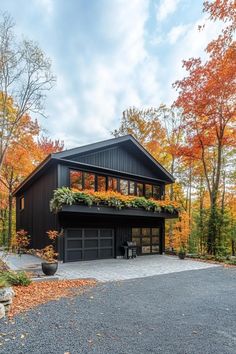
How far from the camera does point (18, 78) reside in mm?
12523

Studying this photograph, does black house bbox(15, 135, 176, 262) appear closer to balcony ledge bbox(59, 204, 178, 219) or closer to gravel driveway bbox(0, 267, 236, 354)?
balcony ledge bbox(59, 204, 178, 219)

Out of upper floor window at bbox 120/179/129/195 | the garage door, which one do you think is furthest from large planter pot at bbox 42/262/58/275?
upper floor window at bbox 120/179/129/195

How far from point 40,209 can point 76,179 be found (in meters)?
3.22

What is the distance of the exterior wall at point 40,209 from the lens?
10953mm

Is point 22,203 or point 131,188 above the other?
point 131,188

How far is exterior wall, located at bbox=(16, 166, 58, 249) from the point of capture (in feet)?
35.9

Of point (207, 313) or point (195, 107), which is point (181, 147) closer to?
point (195, 107)

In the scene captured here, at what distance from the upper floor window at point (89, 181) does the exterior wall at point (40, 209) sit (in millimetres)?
1367

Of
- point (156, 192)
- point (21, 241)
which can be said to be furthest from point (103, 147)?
point (21, 241)

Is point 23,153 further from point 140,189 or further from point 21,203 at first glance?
point 140,189

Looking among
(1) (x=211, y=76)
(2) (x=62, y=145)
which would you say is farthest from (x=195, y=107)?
(2) (x=62, y=145)

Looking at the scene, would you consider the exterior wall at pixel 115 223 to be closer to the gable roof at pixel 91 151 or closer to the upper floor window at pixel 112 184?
the upper floor window at pixel 112 184

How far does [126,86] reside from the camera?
52.4 ft

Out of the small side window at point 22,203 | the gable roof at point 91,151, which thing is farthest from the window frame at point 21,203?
the gable roof at point 91,151
